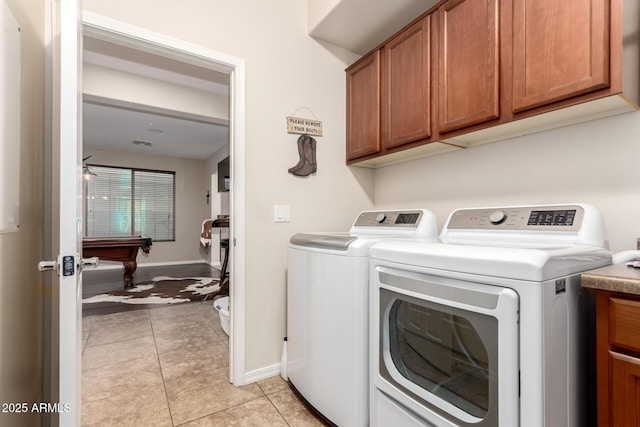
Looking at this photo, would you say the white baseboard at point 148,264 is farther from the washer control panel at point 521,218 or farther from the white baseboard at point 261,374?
the washer control panel at point 521,218

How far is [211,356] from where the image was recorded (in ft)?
7.64

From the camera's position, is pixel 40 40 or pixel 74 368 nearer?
pixel 74 368

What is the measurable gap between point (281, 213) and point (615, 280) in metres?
1.70

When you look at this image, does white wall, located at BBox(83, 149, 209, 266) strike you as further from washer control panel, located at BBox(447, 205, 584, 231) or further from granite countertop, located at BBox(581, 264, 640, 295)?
granite countertop, located at BBox(581, 264, 640, 295)

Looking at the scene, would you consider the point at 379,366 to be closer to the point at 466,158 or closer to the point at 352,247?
the point at 352,247

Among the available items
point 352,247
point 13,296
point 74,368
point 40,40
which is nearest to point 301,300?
point 352,247

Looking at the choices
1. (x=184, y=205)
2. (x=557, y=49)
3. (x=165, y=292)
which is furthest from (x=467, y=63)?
(x=184, y=205)

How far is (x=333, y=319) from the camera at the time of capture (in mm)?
1472

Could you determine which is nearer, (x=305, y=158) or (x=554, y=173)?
(x=554, y=173)

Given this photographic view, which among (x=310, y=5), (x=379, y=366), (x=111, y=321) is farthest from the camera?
(x=111, y=321)

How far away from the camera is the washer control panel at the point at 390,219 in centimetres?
186

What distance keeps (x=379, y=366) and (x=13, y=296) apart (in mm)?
1447

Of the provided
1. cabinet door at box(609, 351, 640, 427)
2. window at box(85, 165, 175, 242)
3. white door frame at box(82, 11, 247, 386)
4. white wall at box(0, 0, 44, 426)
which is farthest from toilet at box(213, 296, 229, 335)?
window at box(85, 165, 175, 242)

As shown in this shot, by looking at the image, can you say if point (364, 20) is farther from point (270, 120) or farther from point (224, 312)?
point (224, 312)
